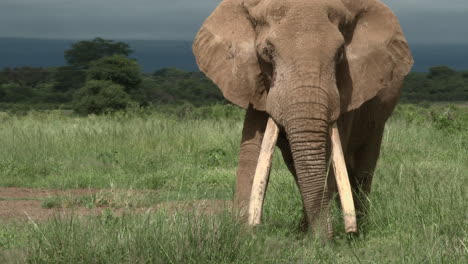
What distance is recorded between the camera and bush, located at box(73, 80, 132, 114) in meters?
44.5

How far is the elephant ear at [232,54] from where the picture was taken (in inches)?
237

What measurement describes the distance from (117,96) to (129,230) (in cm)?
4171

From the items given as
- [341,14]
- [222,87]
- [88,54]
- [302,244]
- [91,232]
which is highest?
[341,14]

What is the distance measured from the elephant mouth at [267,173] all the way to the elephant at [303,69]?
0.08m

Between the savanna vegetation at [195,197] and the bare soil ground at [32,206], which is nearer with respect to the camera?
the savanna vegetation at [195,197]

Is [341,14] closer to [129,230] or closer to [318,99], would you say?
[318,99]

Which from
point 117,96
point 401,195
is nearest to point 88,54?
point 117,96

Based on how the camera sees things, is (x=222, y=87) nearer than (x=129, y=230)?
No

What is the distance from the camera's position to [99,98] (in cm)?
4656

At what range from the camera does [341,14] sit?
234 inches

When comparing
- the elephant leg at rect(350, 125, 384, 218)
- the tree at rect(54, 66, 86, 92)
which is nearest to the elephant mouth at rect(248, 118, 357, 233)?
the elephant leg at rect(350, 125, 384, 218)

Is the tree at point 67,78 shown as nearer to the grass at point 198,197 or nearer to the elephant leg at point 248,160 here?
the grass at point 198,197

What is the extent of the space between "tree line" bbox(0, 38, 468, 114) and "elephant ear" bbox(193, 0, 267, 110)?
930 inches

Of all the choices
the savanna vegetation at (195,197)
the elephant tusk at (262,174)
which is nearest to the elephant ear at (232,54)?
the elephant tusk at (262,174)
